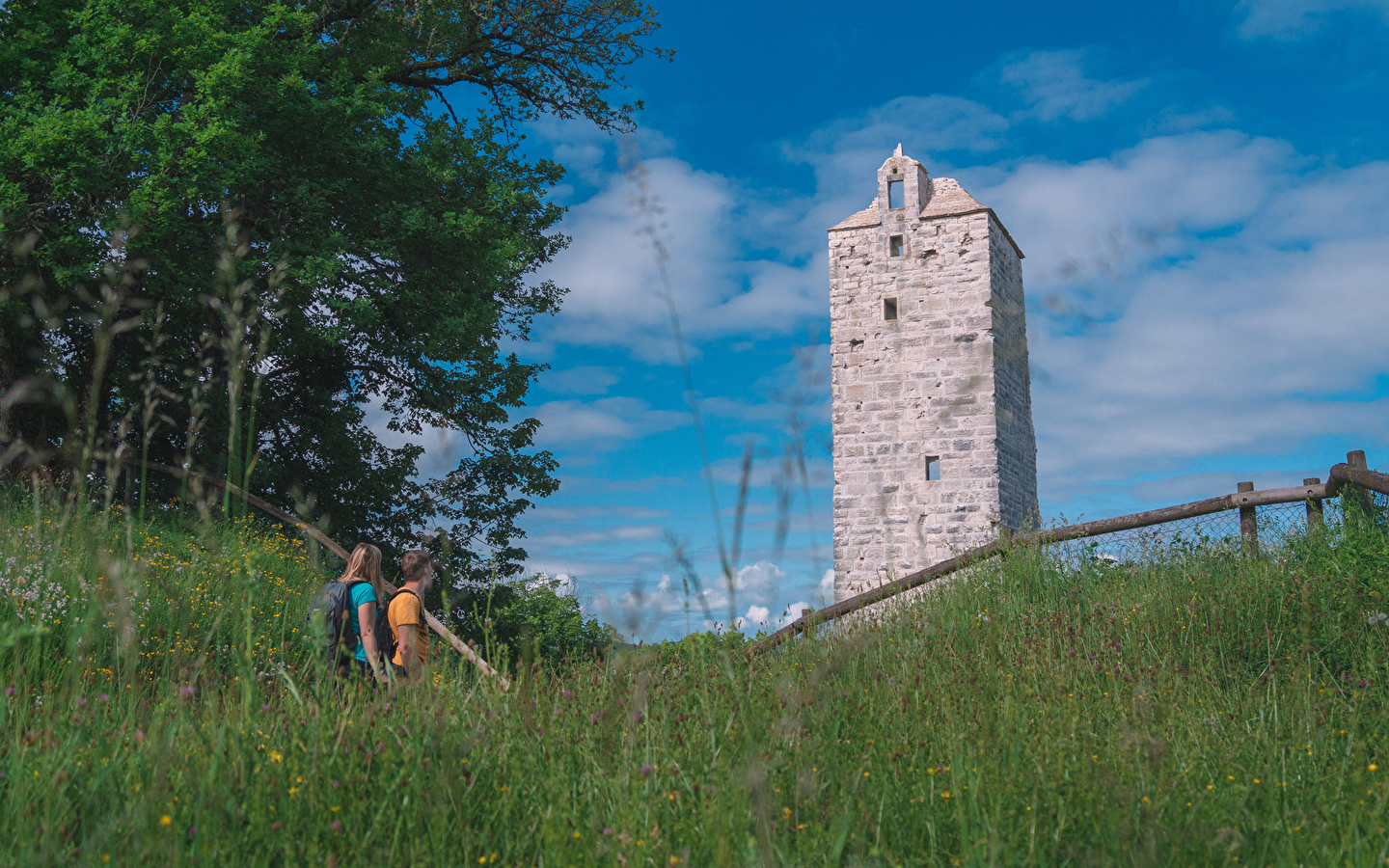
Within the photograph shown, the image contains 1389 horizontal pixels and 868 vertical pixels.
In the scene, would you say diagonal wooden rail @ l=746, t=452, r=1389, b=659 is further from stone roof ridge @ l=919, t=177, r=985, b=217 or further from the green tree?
stone roof ridge @ l=919, t=177, r=985, b=217

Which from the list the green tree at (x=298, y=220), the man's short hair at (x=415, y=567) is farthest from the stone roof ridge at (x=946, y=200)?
the man's short hair at (x=415, y=567)

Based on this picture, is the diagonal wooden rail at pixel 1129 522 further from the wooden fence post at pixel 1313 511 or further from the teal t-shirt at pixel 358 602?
the teal t-shirt at pixel 358 602

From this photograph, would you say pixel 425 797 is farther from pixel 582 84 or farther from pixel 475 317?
pixel 582 84

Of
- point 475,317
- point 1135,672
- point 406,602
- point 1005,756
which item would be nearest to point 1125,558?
point 1135,672

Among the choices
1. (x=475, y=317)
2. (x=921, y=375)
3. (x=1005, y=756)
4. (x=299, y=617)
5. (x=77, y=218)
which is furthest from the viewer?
(x=921, y=375)

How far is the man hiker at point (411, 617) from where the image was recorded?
4797 mm

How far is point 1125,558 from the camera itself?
721 cm

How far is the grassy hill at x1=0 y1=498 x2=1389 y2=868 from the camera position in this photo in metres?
2.12

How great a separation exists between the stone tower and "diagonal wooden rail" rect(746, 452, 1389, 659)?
9.02 m

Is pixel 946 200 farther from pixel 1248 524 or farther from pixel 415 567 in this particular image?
pixel 415 567

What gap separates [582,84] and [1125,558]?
12.1 m

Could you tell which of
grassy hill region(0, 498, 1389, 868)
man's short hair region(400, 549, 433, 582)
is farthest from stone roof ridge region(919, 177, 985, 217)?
man's short hair region(400, 549, 433, 582)

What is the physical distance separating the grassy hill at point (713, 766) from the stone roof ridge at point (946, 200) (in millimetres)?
15109

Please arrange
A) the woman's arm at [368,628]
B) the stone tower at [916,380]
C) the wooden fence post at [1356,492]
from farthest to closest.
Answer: the stone tower at [916,380] → the wooden fence post at [1356,492] → the woman's arm at [368,628]
